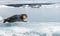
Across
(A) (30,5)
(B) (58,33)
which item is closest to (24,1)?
(A) (30,5)

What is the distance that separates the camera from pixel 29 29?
97 centimetres

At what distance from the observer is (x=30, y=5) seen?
1.46 m

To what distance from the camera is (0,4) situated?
56.3 inches

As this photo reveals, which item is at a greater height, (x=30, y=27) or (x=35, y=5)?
(x=35, y=5)

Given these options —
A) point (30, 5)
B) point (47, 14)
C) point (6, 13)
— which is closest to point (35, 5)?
point (30, 5)

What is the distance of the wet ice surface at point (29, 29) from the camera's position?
0.95 metres

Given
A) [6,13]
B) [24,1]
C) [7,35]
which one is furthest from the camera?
[6,13]

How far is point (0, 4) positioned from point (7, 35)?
60 cm

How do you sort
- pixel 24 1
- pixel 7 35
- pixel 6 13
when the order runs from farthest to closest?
pixel 6 13
pixel 24 1
pixel 7 35

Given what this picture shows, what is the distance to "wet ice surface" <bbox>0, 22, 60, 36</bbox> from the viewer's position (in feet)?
3.11

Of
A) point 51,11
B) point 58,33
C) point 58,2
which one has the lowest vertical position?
point 58,33

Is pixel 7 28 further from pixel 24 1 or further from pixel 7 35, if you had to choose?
pixel 24 1

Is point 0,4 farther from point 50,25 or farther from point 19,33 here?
point 50,25

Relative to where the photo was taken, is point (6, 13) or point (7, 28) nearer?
point (7, 28)
